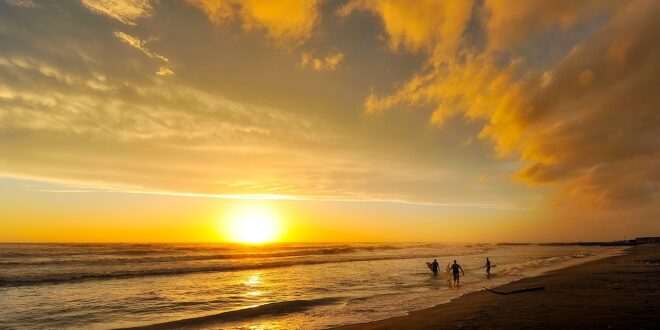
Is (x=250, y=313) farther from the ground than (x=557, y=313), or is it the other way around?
(x=557, y=313)

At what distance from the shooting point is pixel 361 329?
16.0 metres

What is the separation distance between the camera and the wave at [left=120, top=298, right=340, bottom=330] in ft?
62.7

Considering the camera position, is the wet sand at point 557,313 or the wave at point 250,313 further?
the wave at point 250,313

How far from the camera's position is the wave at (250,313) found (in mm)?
19125

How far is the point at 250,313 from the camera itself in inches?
852

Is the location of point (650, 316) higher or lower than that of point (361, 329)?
higher

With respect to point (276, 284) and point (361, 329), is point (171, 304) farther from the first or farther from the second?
point (361, 329)

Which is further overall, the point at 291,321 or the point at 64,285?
the point at 64,285

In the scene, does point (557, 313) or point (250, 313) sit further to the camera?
point (250, 313)

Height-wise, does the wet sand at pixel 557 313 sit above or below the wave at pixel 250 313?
above

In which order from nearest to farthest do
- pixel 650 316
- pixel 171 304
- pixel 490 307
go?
pixel 650 316
pixel 490 307
pixel 171 304

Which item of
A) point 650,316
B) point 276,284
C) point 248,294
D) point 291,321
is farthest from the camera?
point 276,284

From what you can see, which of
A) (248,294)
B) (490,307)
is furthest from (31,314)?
(490,307)

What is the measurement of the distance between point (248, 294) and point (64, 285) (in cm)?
2183
